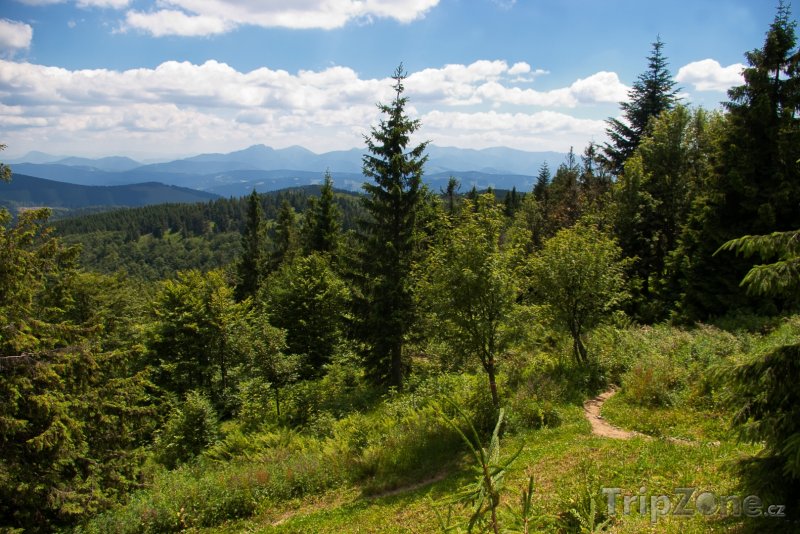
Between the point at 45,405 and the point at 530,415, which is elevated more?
the point at 45,405

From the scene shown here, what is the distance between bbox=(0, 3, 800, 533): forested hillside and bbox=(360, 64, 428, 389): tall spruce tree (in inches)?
4.4

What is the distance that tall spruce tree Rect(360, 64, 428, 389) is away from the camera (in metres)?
19.1

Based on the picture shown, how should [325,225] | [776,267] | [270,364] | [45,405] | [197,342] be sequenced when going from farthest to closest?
[325,225], [197,342], [270,364], [45,405], [776,267]

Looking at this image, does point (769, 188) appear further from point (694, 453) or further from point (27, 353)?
point (27, 353)

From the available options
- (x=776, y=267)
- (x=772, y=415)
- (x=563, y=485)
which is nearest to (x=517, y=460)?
(x=563, y=485)

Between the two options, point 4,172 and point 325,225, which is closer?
point 4,172

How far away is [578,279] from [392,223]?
8267 millimetres

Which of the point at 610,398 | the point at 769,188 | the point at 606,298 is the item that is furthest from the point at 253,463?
the point at 769,188

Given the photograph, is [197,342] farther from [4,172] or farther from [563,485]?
[563,485]

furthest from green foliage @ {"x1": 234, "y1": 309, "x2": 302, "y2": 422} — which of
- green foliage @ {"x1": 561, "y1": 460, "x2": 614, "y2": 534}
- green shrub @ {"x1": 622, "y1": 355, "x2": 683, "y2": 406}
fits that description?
green foliage @ {"x1": 561, "y1": 460, "x2": 614, "y2": 534}

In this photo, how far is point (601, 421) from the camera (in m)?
12.3

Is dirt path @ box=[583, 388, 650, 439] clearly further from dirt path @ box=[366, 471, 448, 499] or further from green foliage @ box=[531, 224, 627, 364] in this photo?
dirt path @ box=[366, 471, 448, 499]

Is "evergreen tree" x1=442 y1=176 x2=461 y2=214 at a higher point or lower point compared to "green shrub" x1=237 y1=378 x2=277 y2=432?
higher

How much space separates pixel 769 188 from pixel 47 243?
85.1 ft
